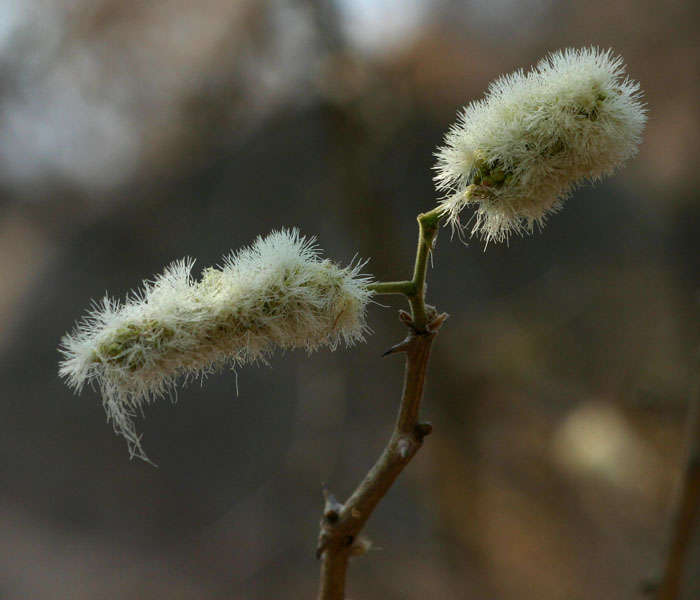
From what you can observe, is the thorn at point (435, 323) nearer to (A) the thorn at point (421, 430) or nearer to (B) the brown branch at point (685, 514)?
(A) the thorn at point (421, 430)

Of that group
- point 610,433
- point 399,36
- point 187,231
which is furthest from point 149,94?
point 610,433

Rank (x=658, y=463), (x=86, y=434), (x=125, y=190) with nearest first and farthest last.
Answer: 1. (x=658, y=463)
2. (x=125, y=190)
3. (x=86, y=434)

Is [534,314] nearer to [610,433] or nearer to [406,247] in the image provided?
[610,433]

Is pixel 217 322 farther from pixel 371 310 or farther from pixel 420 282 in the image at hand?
pixel 371 310

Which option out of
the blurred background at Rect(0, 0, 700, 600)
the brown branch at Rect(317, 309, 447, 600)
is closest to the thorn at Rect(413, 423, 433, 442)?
the brown branch at Rect(317, 309, 447, 600)

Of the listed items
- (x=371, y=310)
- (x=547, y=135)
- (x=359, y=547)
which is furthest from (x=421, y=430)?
(x=371, y=310)

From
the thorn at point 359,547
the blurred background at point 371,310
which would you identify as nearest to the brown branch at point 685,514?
the thorn at point 359,547
